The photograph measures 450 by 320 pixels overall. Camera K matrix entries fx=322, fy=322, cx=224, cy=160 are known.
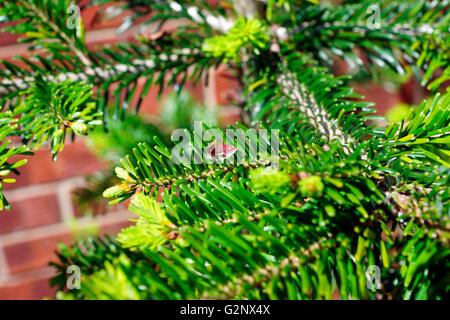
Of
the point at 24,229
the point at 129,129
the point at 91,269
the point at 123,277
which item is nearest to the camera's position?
the point at 123,277

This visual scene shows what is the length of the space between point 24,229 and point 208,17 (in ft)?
1.74

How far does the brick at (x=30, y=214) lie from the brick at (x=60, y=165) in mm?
36

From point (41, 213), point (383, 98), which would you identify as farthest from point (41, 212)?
point (383, 98)

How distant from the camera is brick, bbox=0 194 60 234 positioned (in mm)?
602

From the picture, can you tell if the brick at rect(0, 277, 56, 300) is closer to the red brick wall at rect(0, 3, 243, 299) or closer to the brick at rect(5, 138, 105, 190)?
the red brick wall at rect(0, 3, 243, 299)

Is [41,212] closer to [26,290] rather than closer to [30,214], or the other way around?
[30,214]

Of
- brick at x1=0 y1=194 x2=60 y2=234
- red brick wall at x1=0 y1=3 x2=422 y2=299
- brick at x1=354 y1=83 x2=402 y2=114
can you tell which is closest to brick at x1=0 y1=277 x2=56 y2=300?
red brick wall at x1=0 y1=3 x2=422 y2=299

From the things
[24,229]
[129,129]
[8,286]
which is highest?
[129,129]

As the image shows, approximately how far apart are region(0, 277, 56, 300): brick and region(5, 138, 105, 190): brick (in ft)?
0.63

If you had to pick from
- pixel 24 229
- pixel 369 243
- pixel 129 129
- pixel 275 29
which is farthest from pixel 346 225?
pixel 24 229

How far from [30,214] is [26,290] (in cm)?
15

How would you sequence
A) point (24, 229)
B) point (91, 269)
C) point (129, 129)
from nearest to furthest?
1. point (91, 269)
2. point (129, 129)
3. point (24, 229)

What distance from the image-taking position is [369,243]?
155 mm
